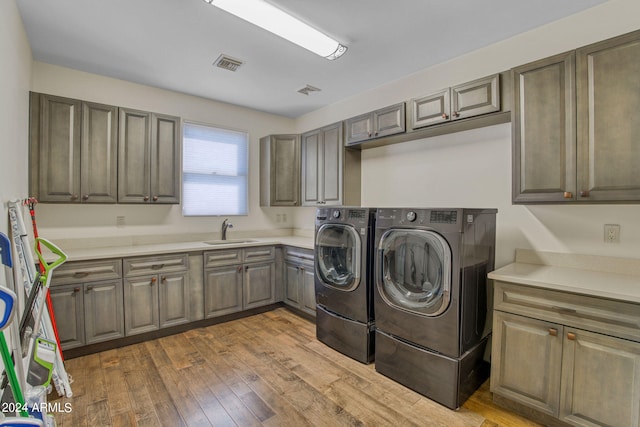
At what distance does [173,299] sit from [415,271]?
237cm

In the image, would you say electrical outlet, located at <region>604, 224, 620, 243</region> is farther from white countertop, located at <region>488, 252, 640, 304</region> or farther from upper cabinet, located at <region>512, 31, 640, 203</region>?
upper cabinet, located at <region>512, 31, 640, 203</region>

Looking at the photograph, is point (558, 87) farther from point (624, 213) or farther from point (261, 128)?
point (261, 128)

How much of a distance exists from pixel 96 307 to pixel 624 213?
4.10m

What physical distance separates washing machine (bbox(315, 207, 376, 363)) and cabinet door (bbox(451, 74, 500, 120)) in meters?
1.05

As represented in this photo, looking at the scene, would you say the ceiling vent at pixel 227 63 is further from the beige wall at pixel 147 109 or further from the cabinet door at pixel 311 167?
the cabinet door at pixel 311 167

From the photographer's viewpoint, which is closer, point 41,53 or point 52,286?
point 52,286

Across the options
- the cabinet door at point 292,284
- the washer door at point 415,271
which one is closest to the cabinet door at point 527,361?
the washer door at point 415,271

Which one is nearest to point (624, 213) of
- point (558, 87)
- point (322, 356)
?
point (558, 87)

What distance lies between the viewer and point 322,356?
265 cm

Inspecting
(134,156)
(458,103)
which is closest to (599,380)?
(458,103)

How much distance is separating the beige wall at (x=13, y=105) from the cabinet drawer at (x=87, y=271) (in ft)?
2.17

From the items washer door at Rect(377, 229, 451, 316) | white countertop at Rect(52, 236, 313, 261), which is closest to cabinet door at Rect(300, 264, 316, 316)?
white countertop at Rect(52, 236, 313, 261)

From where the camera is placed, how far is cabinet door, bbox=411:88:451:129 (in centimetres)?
243

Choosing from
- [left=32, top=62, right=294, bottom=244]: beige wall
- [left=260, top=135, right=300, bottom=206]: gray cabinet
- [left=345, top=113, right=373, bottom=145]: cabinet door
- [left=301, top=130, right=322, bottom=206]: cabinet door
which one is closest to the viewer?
[left=32, top=62, right=294, bottom=244]: beige wall
